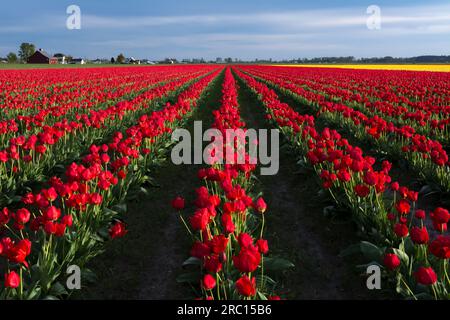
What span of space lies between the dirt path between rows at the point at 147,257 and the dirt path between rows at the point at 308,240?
120 cm

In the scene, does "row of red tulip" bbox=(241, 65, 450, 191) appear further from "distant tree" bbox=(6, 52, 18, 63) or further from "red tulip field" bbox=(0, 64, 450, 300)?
"distant tree" bbox=(6, 52, 18, 63)

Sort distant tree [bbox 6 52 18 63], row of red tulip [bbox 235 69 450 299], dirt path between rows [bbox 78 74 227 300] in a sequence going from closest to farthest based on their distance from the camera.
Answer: row of red tulip [bbox 235 69 450 299] → dirt path between rows [bbox 78 74 227 300] → distant tree [bbox 6 52 18 63]

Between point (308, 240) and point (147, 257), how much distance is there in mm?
2076

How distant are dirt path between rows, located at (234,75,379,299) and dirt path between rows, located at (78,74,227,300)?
1.20 m

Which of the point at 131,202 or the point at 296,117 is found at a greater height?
Answer: the point at 296,117

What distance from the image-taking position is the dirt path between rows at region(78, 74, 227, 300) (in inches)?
157

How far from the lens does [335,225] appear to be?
5410mm

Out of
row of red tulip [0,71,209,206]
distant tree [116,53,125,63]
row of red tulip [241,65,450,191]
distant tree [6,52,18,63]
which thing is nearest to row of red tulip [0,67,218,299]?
row of red tulip [0,71,209,206]

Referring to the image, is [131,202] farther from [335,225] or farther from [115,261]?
[335,225]

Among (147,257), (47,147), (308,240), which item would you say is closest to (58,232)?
(147,257)

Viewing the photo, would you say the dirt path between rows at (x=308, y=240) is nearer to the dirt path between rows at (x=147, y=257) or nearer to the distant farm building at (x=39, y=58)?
the dirt path between rows at (x=147, y=257)

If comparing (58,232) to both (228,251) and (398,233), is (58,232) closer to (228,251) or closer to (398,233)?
(228,251)
